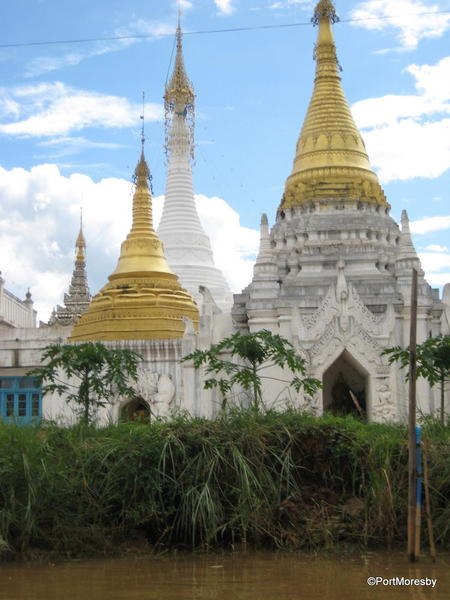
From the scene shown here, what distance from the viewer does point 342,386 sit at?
78.0 ft

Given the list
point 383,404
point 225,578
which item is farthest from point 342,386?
point 225,578

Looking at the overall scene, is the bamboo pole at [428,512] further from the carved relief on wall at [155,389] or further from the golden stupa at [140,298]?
the golden stupa at [140,298]

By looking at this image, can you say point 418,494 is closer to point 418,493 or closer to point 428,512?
point 418,493

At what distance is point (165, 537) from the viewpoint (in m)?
11.0

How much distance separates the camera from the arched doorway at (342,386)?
23266 millimetres

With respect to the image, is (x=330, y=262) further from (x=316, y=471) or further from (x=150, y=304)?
(x=316, y=471)

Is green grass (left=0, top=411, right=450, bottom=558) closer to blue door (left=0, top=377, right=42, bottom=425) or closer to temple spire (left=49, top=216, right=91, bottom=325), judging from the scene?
blue door (left=0, top=377, right=42, bottom=425)

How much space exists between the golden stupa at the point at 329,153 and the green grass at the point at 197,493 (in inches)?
710

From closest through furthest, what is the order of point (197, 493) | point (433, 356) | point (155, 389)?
1. point (197, 493)
2. point (433, 356)
3. point (155, 389)

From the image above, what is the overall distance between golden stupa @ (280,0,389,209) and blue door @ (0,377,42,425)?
11.1 meters

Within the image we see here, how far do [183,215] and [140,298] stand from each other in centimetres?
817

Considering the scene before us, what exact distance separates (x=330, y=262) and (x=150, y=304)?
258 inches

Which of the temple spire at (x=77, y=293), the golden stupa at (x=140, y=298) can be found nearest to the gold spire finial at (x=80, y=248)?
the temple spire at (x=77, y=293)

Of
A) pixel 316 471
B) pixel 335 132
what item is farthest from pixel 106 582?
pixel 335 132
